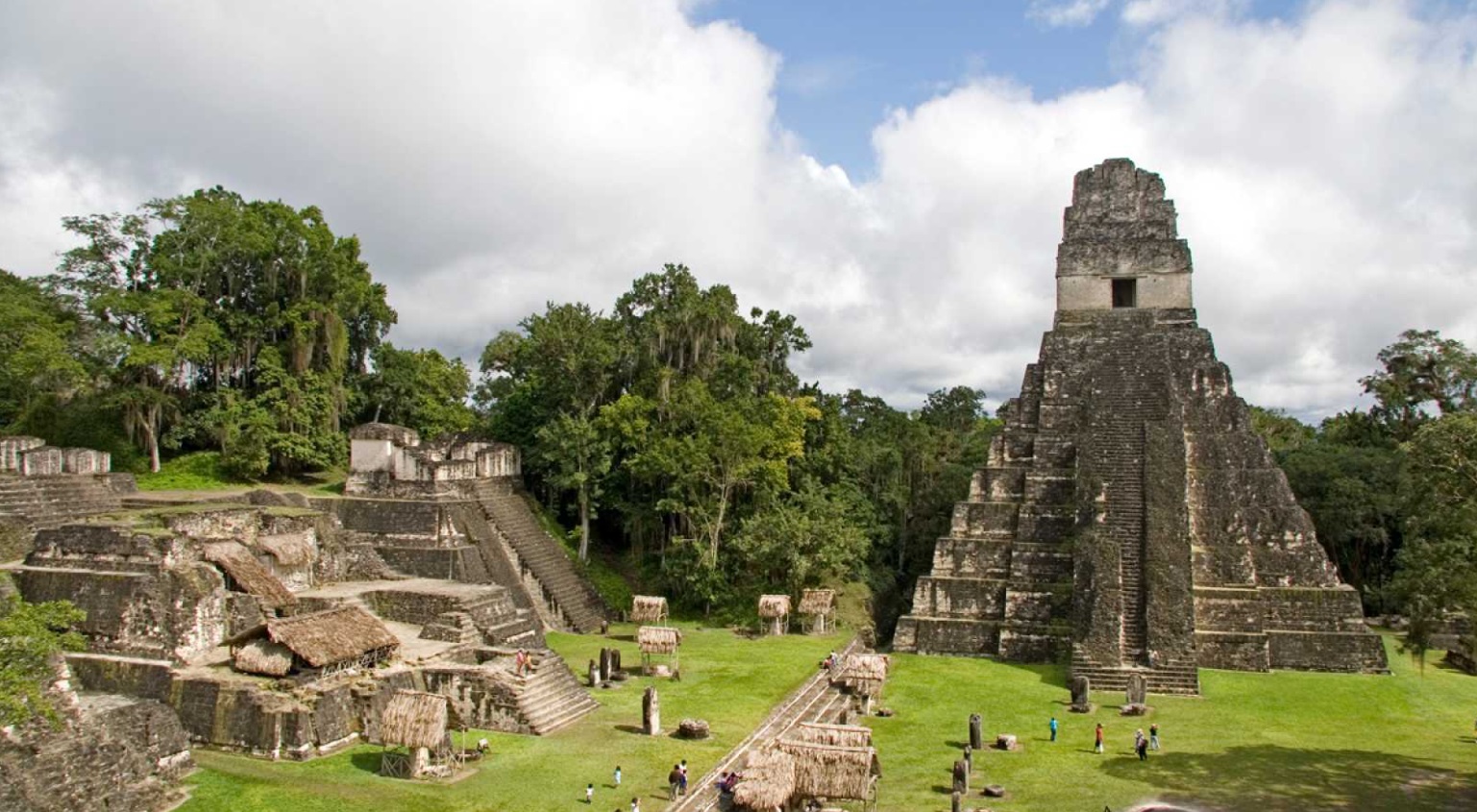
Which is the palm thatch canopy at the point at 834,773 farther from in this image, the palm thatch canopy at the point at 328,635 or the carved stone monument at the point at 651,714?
the palm thatch canopy at the point at 328,635

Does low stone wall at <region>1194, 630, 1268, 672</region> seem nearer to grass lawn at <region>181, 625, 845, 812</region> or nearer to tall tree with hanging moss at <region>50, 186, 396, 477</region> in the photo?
grass lawn at <region>181, 625, 845, 812</region>

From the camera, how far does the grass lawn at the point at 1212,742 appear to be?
15.0 metres

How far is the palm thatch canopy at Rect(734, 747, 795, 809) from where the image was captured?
13758mm

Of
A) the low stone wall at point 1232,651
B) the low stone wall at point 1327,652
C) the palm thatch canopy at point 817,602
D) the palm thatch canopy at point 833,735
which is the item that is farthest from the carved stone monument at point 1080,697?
the palm thatch canopy at point 817,602

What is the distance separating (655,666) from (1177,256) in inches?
808

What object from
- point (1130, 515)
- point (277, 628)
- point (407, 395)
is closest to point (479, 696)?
point (277, 628)

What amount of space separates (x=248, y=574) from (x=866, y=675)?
12.5 metres

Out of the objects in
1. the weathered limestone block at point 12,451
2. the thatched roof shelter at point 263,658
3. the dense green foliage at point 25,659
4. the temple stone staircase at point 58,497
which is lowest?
the thatched roof shelter at point 263,658

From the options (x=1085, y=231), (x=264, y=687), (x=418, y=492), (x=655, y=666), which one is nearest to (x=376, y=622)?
(x=264, y=687)

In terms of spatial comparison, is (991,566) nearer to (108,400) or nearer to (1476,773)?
(1476,773)

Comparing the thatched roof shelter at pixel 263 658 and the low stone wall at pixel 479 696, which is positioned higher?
the thatched roof shelter at pixel 263 658

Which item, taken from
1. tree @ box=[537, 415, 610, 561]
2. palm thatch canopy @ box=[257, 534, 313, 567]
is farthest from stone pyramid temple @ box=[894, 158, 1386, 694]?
palm thatch canopy @ box=[257, 534, 313, 567]

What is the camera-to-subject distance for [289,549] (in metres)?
23.0

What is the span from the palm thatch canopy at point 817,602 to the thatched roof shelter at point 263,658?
575 inches
